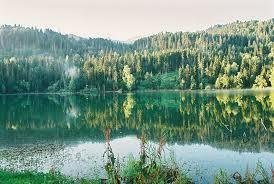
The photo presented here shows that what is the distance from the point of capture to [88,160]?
41.6 meters

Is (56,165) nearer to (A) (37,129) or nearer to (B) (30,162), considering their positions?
(B) (30,162)

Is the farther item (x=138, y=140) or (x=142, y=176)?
(x=138, y=140)

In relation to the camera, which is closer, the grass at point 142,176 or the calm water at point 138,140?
the grass at point 142,176

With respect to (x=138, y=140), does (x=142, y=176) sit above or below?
above

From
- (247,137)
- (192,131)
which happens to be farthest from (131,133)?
(247,137)

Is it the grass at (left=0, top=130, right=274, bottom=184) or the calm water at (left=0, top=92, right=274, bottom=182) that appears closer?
the grass at (left=0, top=130, right=274, bottom=184)

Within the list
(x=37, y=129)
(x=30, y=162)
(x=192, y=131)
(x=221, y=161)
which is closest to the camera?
(x=221, y=161)

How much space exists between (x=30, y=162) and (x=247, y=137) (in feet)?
87.4

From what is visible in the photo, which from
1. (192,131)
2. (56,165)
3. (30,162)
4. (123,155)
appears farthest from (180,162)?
(192,131)

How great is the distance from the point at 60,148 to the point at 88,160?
976 cm

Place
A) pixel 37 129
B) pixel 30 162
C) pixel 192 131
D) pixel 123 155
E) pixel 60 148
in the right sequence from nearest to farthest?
pixel 30 162, pixel 123 155, pixel 60 148, pixel 192 131, pixel 37 129

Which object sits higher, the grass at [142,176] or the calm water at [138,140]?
the grass at [142,176]

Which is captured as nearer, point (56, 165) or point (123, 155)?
point (56, 165)

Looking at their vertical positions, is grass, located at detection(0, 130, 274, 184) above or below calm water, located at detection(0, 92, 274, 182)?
above
